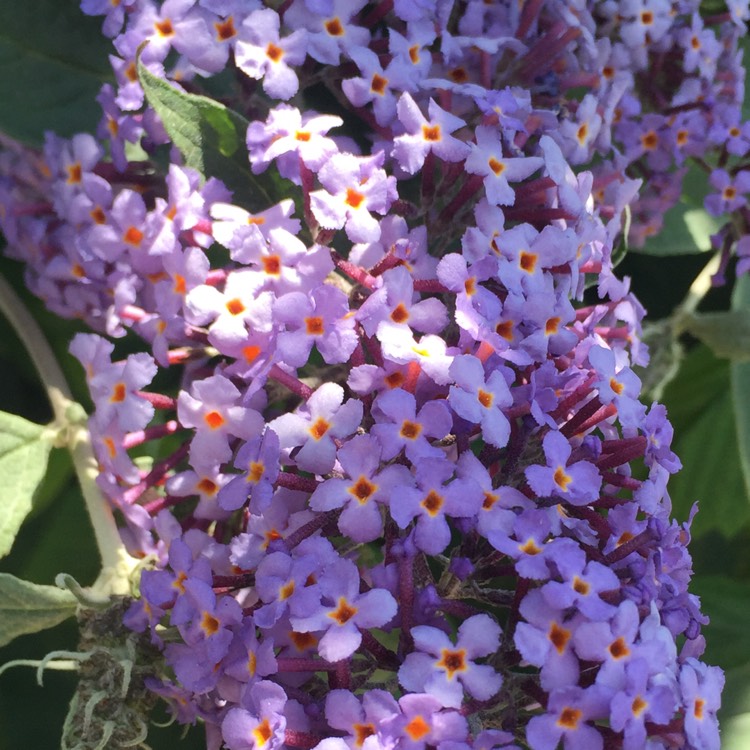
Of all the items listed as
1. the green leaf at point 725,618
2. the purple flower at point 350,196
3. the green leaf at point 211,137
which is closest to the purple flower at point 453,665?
the purple flower at point 350,196

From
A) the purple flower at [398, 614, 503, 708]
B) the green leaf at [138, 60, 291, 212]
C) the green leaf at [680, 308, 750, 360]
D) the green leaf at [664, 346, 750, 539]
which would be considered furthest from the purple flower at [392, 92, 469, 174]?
the green leaf at [664, 346, 750, 539]

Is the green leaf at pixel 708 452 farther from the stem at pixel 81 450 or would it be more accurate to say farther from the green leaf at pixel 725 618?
the stem at pixel 81 450

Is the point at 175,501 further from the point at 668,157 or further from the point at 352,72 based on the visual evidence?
the point at 668,157

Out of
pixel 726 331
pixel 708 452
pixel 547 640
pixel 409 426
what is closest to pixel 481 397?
pixel 409 426

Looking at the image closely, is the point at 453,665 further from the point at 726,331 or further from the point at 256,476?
the point at 726,331

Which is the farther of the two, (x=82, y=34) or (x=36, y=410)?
(x=36, y=410)

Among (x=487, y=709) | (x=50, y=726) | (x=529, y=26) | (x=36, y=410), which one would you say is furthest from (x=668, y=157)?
(x=50, y=726)
